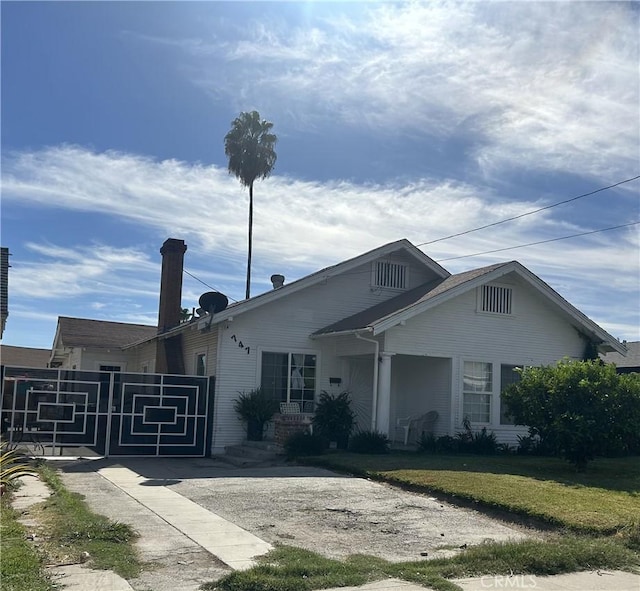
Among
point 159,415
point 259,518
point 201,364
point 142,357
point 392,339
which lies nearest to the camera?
point 259,518

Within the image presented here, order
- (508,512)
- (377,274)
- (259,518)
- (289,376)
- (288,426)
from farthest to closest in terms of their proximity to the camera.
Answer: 1. (377,274)
2. (289,376)
3. (288,426)
4. (508,512)
5. (259,518)

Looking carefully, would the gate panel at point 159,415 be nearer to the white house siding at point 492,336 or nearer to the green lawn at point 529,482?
the green lawn at point 529,482

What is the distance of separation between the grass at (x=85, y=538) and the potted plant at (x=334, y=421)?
806cm

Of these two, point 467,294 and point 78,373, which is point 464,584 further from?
point 467,294

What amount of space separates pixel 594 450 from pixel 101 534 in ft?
29.1

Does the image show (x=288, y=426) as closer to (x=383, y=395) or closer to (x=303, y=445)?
(x=303, y=445)

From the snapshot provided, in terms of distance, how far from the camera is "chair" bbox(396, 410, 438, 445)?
723 inches

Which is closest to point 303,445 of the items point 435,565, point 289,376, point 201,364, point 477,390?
point 289,376

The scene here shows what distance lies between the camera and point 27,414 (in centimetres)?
1481

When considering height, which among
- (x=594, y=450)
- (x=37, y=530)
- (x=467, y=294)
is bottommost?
(x=37, y=530)

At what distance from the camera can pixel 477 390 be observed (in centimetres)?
1883

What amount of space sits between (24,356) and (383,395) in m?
38.9

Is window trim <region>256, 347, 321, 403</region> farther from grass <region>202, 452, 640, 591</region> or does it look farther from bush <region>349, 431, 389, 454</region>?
grass <region>202, 452, 640, 591</region>

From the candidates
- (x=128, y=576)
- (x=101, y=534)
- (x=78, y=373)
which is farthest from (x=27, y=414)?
(x=128, y=576)
